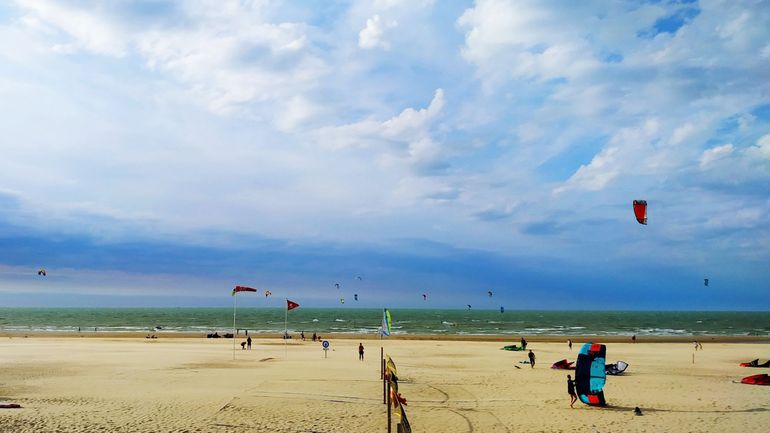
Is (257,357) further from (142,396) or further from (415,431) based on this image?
(415,431)

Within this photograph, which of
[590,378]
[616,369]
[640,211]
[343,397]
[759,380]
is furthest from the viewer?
[616,369]

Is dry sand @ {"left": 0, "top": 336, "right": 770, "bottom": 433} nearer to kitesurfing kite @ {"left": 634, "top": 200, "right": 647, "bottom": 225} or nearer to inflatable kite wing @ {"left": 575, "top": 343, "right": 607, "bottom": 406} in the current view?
inflatable kite wing @ {"left": 575, "top": 343, "right": 607, "bottom": 406}

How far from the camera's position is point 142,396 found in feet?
68.4

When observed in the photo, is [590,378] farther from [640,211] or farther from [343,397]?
[343,397]

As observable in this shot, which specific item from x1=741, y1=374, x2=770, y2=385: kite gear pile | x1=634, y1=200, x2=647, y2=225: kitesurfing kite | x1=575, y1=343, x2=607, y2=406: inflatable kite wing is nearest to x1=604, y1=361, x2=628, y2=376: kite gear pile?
x1=741, y1=374, x2=770, y2=385: kite gear pile

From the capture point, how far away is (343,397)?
20.4 metres

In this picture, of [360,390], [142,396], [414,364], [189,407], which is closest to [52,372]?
[142,396]

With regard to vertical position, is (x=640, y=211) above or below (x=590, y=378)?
above

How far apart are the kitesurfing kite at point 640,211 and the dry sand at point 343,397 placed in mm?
6598

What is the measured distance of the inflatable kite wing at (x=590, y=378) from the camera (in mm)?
18906

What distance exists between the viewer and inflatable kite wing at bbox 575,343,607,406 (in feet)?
62.0

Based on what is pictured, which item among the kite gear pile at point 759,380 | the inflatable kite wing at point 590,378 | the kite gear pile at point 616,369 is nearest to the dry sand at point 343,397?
the inflatable kite wing at point 590,378

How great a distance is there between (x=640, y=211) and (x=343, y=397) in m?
12.9

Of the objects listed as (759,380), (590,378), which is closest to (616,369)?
(759,380)
